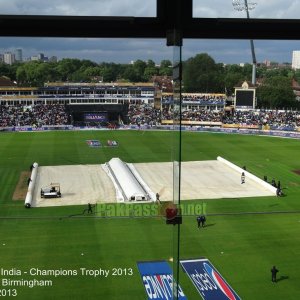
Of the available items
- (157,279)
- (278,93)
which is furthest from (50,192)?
(278,93)

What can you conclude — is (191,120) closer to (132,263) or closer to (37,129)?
(37,129)

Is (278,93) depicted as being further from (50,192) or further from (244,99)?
(50,192)

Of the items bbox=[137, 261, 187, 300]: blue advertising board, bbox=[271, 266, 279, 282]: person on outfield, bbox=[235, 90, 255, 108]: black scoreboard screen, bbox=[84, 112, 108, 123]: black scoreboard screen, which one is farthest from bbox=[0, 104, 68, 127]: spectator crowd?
bbox=[271, 266, 279, 282]: person on outfield

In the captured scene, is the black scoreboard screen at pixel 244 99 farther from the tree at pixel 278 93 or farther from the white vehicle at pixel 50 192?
the white vehicle at pixel 50 192

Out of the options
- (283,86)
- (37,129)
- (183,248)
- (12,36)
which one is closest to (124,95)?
(37,129)

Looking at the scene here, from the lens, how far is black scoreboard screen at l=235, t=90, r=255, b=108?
2419 centimetres

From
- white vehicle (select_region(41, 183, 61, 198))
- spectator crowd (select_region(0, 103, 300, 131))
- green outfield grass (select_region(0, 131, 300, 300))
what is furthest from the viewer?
spectator crowd (select_region(0, 103, 300, 131))

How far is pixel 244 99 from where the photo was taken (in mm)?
24406

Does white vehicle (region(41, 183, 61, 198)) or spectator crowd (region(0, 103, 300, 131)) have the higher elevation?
spectator crowd (region(0, 103, 300, 131))

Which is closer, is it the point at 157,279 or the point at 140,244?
the point at 157,279

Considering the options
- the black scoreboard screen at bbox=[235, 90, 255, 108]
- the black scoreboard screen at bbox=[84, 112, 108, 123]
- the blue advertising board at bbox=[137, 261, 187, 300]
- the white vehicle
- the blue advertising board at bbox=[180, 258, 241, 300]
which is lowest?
the blue advertising board at bbox=[180, 258, 241, 300]

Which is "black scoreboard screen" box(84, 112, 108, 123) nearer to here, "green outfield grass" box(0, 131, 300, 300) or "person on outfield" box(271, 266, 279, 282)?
"green outfield grass" box(0, 131, 300, 300)

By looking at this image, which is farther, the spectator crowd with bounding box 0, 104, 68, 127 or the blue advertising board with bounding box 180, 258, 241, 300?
the spectator crowd with bounding box 0, 104, 68, 127

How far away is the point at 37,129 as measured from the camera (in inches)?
853
